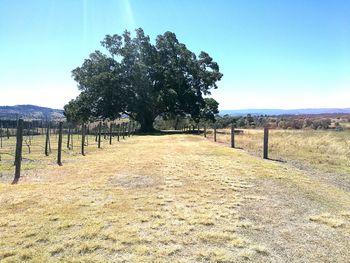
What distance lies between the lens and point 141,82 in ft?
149

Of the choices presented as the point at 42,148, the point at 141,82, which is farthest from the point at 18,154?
the point at 141,82

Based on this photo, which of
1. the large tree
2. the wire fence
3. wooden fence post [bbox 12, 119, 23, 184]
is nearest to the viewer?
wooden fence post [bbox 12, 119, 23, 184]

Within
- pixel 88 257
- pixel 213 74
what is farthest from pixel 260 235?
pixel 213 74

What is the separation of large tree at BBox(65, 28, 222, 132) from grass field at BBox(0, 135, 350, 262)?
3491 centimetres

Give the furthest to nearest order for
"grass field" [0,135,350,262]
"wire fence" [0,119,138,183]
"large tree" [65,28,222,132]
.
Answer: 1. "large tree" [65,28,222,132]
2. "wire fence" [0,119,138,183]
3. "grass field" [0,135,350,262]

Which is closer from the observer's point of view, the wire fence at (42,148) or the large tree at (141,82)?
the wire fence at (42,148)

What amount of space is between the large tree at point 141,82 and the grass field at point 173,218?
115 ft

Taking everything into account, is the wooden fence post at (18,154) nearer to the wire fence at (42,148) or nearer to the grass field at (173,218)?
the wire fence at (42,148)

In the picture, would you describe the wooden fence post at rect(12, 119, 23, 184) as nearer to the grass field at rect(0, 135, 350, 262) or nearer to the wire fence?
the wire fence

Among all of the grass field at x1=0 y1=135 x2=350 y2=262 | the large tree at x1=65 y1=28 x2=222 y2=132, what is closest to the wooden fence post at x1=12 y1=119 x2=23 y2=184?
the grass field at x1=0 y1=135 x2=350 y2=262

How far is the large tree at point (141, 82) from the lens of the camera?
44969mm

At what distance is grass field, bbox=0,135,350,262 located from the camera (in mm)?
4672

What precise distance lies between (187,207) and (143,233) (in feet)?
5.63

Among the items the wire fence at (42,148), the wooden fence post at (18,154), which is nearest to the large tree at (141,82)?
the wire fence at (42,148)
